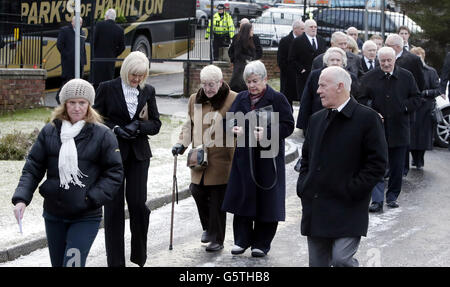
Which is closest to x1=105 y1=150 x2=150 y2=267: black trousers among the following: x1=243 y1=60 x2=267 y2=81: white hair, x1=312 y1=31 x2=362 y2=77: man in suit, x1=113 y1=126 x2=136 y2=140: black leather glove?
x1=113 y1=126 x2=136 y2=140: black leather glove

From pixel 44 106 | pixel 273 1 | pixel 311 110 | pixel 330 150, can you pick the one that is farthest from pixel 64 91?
pixel 273 1

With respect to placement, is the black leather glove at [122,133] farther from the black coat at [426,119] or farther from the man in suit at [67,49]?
the man in suit at [67,49]

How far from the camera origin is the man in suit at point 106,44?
19.7 m

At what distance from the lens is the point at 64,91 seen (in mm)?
6715

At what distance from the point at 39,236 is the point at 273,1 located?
119 ft

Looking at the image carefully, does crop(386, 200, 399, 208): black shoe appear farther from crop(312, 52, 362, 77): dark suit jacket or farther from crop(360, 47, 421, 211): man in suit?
crop(312, 52, 362, 77): dark suit jacket

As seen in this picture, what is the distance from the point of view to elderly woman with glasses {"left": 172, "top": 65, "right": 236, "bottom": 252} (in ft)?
30.0

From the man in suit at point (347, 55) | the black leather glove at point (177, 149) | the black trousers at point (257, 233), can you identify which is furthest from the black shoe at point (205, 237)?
the man in suit at point (347, 55)

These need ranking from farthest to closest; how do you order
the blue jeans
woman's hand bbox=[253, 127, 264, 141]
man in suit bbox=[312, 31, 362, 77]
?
1. man in suit bbox=[312, 31, 362, 77]
2. woman's hand bbox=[253, 127, 264, 141]
3. the blue jeans

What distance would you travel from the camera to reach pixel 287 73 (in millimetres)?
17859

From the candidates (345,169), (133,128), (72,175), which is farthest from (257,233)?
(72,175)

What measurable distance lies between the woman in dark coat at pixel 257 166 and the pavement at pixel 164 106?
195cm

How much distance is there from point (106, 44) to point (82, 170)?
13.5 meters

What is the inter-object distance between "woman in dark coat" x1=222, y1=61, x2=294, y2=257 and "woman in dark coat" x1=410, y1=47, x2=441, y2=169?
5.72m
